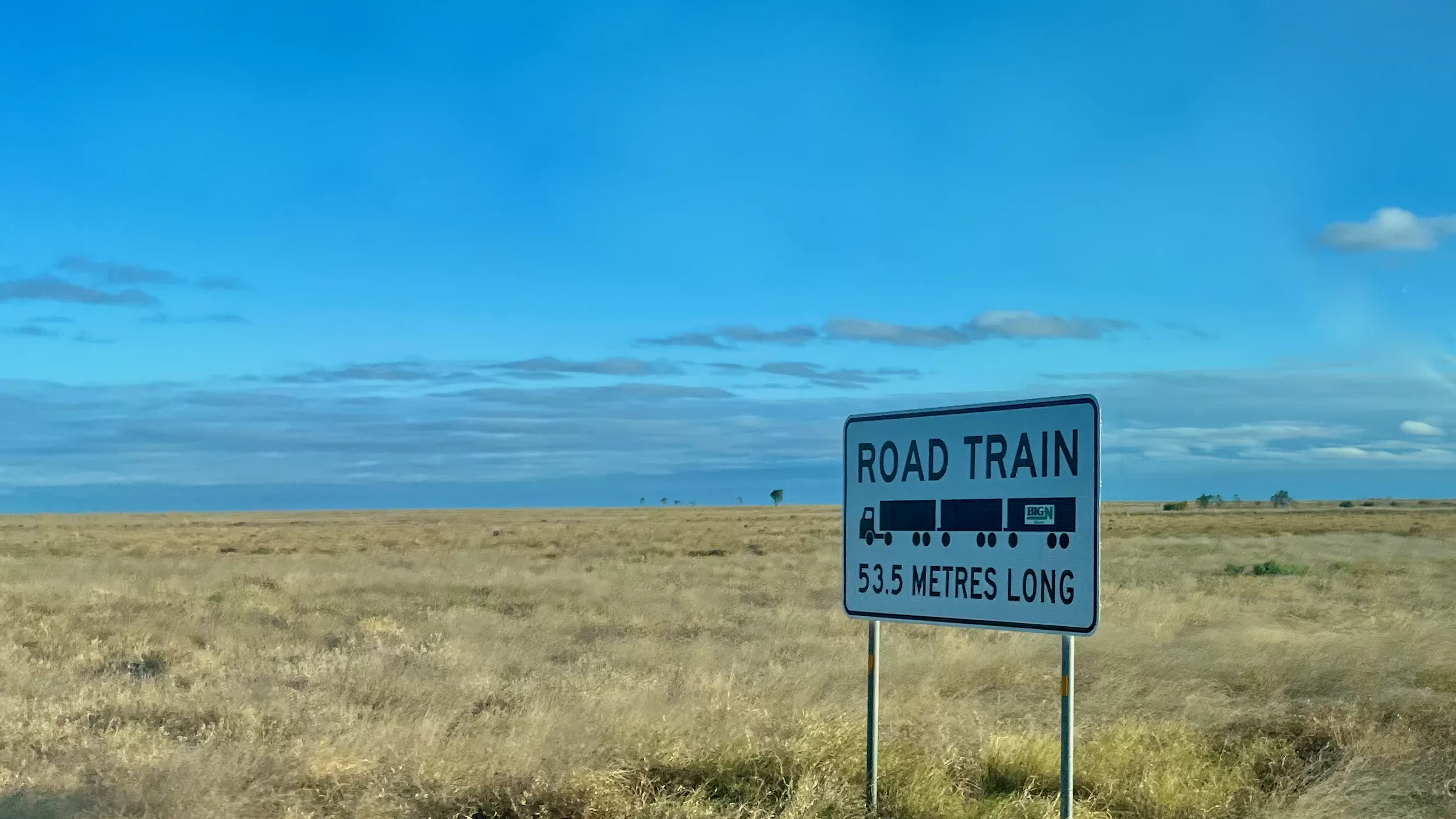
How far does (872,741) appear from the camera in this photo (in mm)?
6449

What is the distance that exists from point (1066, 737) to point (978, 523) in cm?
121

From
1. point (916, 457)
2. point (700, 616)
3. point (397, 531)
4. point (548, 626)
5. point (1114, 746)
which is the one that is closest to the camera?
point (916, 457)

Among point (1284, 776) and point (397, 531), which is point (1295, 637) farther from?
point (397, 531)

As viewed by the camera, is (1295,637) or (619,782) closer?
(619,782)

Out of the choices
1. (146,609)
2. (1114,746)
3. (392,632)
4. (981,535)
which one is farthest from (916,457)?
(146,609)

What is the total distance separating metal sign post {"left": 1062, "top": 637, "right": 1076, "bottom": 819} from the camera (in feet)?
18.0

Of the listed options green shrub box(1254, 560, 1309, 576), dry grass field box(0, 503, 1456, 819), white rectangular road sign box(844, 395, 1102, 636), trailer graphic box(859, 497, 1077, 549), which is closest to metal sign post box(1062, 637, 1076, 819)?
white rectangular road sign box(844, 395, 1102, 636)

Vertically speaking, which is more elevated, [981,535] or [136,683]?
[981,535]

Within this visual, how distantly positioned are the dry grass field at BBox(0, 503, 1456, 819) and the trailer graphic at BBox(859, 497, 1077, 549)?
4.53ft

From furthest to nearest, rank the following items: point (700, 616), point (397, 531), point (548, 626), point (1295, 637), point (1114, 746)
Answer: point (397, 531)
point (700, 616)
point (548, 626)
point (1295, 637)
point (1114, 746)

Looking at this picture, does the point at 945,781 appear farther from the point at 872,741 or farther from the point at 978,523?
the point at 978,523

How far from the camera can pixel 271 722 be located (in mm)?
8086

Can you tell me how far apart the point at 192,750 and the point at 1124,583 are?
20125 mm

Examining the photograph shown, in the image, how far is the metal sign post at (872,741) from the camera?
20.7 feet
